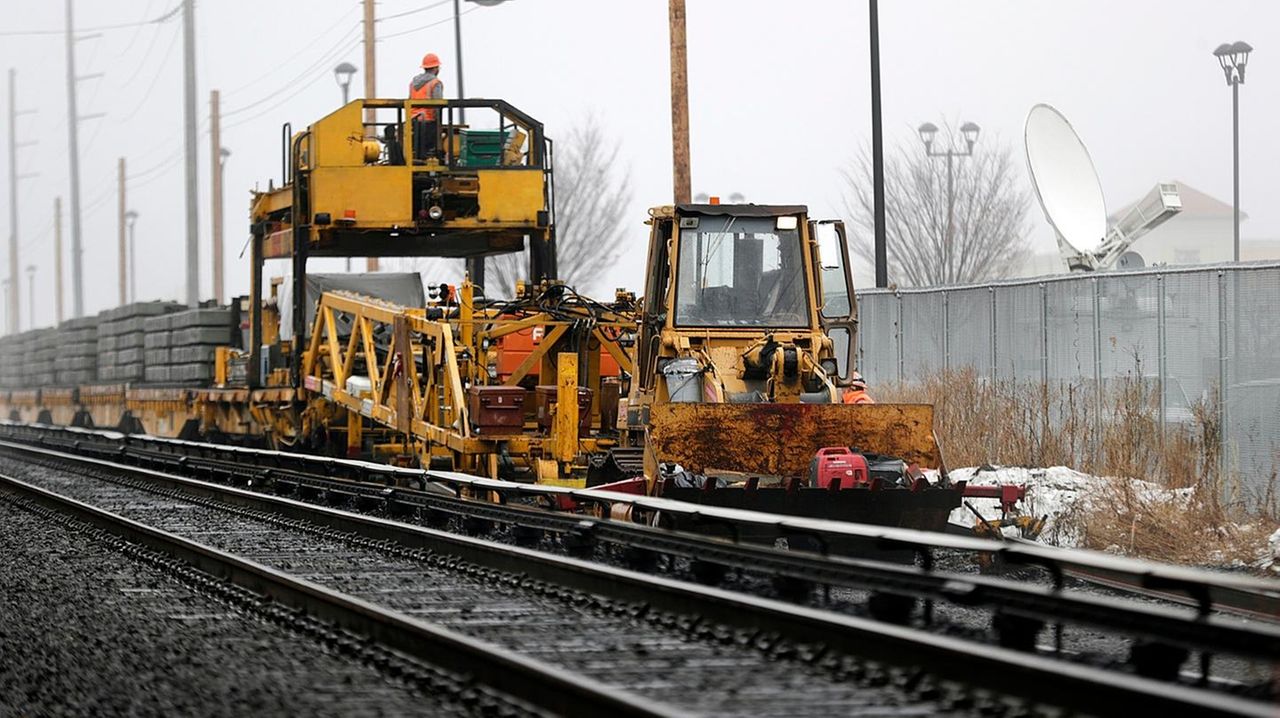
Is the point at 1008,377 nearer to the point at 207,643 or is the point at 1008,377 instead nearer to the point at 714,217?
the point at 714,217

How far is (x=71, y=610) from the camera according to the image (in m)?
10.1

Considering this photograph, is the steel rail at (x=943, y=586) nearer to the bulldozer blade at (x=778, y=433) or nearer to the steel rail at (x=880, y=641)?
the steel rail at (x=880, y=641)

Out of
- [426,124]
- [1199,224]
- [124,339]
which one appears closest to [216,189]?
[124,339]

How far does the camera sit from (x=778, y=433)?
43.4 feet

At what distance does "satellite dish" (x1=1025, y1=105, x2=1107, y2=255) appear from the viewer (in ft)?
96.2

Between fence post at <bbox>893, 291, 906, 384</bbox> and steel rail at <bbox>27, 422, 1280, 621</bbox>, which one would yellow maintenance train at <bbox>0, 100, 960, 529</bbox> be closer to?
steel rail at <bbox>27, 422, 1280, 621</bbox>

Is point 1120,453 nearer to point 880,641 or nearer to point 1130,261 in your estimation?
point 880,641

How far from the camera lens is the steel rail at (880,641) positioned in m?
5.70

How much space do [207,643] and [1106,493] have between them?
357 inches

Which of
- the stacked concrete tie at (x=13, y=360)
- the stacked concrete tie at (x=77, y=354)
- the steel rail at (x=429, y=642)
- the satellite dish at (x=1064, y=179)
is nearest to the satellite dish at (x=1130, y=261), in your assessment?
the satellite dish at (x=1064, y=179)

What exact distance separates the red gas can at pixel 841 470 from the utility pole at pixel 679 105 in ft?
33.6

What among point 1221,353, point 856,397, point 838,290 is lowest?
point 856,397

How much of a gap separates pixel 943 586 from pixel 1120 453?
31.2ft

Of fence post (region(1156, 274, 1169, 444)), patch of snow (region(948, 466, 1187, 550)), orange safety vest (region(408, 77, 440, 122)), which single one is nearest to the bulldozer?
patch of snow (region(948, 466, 1187, 550))
